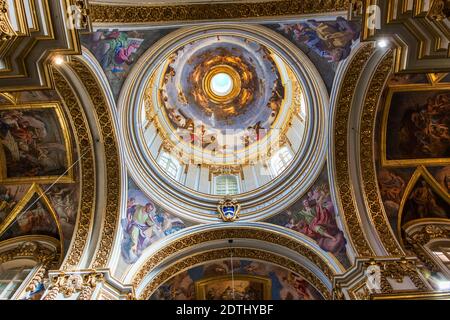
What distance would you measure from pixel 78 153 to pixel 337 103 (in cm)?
853

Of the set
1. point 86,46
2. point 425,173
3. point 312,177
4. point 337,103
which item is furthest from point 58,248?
point 425,173

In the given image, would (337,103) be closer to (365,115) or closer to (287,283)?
(365,115)

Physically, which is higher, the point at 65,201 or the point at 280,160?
the point at 280,160

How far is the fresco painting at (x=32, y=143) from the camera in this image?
379 inches

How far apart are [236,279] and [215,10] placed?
30.7 feet

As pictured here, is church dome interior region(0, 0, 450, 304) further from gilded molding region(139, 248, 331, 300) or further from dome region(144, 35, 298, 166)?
dome region(144, 35, 298, 166)

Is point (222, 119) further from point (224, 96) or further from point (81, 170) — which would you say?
point (81, 170)

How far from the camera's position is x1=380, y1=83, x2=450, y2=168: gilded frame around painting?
373 inches

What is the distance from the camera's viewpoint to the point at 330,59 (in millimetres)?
9984

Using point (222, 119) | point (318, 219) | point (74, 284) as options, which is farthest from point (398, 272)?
point (222, 119)

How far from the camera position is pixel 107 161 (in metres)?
10.7

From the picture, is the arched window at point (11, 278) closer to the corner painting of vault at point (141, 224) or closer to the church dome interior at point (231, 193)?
the church dome interior at point (231, 193)

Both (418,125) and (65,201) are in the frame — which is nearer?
(418,125)

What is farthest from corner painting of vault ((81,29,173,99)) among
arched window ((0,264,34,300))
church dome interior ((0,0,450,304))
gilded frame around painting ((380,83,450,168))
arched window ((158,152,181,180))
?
gilded frame around painting ((380,83,450,168))
